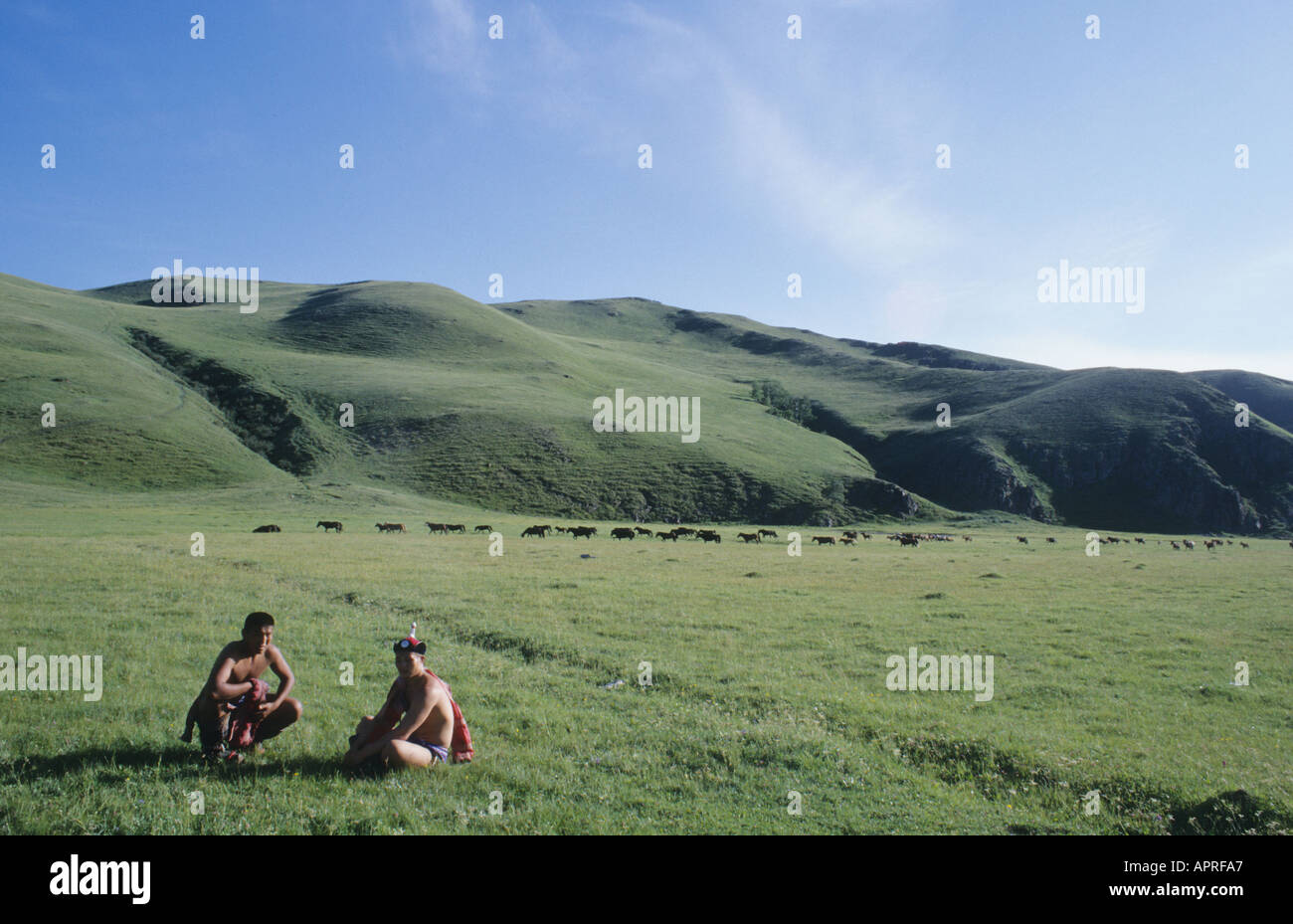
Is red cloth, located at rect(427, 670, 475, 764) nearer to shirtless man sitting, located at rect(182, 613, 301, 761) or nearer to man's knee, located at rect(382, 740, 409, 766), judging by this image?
man's knee, located at rect(382, 740, 409, 766)

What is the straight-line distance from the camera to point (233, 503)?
248 ft

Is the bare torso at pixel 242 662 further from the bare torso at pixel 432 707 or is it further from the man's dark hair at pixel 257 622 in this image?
A: the bare torso at pixel 432 707

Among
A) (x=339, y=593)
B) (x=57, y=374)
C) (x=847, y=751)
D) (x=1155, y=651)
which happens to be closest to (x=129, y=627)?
(x=339, y=593)

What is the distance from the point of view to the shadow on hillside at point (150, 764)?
818 centimetres

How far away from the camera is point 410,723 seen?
855 cm

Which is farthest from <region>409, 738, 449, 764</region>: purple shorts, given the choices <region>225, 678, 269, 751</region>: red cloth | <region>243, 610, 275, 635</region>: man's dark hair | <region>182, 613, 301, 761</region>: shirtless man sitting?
<region>243, 610, 275, 635</region>: man's dark hair

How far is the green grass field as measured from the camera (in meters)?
7.82

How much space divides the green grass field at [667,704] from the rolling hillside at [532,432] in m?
70.3

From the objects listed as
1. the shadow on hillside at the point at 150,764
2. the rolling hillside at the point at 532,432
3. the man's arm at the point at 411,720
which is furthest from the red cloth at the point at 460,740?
the rolling hillside at the point at 532,432

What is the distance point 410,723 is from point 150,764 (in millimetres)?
3289

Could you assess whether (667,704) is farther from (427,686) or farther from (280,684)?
(280,684)

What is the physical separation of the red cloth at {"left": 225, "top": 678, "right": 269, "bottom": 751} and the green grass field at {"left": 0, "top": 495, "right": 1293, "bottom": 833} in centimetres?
35

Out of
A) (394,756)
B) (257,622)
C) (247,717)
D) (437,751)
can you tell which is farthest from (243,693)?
(437,751)
